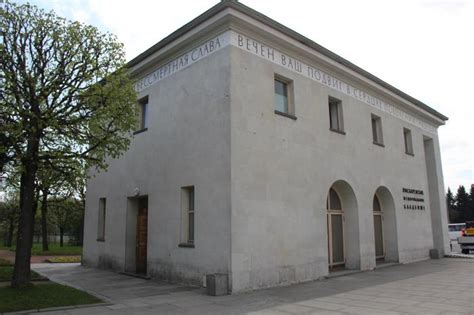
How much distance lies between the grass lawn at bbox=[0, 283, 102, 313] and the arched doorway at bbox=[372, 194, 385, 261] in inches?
477

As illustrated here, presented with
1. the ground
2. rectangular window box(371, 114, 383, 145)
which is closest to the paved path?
rectangular window box(371, 114, 383, 145)

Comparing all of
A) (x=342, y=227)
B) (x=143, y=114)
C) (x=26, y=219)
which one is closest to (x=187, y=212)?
(x=26, y=219)

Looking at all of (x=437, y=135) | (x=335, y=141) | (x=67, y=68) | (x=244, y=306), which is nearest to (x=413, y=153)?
(x=437, y=135)

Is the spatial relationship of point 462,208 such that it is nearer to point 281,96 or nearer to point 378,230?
point 378,230

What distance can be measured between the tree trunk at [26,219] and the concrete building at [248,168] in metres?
4.08

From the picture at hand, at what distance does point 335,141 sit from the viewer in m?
14.6

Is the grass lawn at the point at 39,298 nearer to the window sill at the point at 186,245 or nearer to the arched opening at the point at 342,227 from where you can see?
the window sill at the point at 186,245

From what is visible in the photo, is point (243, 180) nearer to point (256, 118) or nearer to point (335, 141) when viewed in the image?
point (256, 118)

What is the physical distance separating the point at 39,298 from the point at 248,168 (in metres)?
5.89

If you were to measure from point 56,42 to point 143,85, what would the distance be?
5637 mm

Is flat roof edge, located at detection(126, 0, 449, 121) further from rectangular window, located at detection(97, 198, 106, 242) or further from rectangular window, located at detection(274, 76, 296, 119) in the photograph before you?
rectangular window, located at detection(97, 198, 106, 242)

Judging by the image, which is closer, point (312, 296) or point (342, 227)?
point (312, 296)

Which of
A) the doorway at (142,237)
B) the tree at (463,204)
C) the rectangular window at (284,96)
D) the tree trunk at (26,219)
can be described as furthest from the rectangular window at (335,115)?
the tree at (463,204)

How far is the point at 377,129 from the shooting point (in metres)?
17.9
